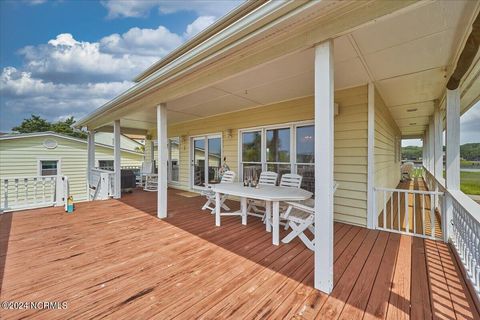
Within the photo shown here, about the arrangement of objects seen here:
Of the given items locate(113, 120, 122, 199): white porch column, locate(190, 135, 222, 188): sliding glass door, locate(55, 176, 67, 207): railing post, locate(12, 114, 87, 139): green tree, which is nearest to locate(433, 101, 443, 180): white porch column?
locate(190, 135, 222, 188): sliding glass door

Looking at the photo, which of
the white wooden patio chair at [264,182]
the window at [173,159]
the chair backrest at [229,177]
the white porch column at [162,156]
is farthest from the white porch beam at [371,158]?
the window at [173,159]

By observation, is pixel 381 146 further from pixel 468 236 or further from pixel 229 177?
pixel 229 177

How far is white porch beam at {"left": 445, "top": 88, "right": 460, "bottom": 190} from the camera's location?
277 cm

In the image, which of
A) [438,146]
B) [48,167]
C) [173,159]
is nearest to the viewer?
[438,146]

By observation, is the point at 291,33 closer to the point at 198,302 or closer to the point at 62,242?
the point at 198,302

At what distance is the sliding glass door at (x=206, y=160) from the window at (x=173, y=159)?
1156 mm

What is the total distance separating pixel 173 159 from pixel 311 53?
6822 mm

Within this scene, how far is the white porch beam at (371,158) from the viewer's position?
3.51 metres

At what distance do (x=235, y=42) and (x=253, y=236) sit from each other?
8.65 feet

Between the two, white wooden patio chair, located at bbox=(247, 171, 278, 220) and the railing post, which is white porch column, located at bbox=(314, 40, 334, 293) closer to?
white wooden patio chair, located at bbox=(247, 171, 278, 220)

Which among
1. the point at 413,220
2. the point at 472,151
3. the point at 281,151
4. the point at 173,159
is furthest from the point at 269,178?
the point at 173,159

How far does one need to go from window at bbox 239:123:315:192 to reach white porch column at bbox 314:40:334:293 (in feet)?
8.42

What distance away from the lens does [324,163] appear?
1.88 m

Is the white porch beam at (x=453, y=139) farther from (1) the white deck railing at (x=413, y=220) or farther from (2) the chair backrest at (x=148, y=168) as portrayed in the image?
(2) the chair backrest at (x=148, y=168)
